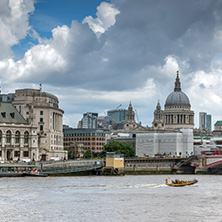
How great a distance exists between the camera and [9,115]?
18588 centimetres

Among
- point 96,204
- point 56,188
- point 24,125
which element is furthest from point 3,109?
point 96,204

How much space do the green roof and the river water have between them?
62.8 m

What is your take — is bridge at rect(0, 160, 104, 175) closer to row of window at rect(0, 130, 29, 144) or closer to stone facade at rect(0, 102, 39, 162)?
stone facade at rect(0, 102, 39, 162)

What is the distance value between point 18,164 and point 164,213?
275 ft

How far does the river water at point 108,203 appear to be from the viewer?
8038 centimetres

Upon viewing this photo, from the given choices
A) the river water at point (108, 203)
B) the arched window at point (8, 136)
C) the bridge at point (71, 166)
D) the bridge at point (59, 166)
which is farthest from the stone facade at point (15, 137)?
the river water at point (108, 203)

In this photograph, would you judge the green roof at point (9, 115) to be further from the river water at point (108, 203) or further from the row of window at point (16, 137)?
the river water at point (108, 203)

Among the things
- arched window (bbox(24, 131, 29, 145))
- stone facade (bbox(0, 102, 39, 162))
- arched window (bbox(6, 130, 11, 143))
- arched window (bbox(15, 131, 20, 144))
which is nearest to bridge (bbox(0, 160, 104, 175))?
stone facade (bbox(0, 102, 39, 162))

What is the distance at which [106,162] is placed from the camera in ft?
575

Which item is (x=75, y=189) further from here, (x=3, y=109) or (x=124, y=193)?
(x=3, y=109)

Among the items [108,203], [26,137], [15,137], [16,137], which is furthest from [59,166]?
[108,203]

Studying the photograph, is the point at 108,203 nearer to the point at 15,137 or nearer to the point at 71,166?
the point at 71,166

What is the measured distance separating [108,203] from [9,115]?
98252 mm

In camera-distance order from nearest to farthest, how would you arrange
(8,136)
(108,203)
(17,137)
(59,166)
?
1. (108,203)
2. (59,166)
3. (8,136)
4. (17,137)
